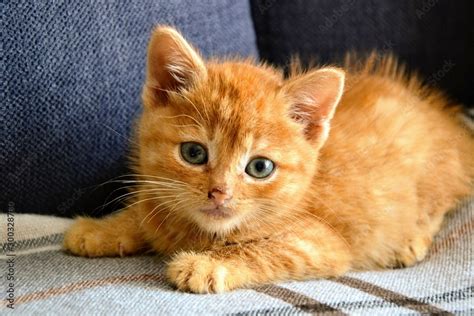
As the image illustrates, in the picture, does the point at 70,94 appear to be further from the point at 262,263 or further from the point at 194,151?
the point at 262,263

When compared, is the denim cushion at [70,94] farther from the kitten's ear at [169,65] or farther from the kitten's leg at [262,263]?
the kitten's leg at [262,263]

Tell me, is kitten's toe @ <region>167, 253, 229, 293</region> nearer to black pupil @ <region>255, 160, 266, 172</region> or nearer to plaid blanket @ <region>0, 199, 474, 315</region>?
plaid blanket @ <region>0, 199, 474, 315</region>

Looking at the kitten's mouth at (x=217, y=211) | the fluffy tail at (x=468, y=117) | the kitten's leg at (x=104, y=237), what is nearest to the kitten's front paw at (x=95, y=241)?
the kitten's leg at (x=104, y=237)

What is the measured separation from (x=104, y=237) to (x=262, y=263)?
0.38 meters

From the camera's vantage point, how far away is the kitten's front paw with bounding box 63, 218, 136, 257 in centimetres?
135

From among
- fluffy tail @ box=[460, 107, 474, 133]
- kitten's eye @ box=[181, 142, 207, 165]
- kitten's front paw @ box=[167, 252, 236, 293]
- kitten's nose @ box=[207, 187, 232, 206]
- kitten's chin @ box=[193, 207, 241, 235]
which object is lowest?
kitten's front paw @ box=[167, 252, 236, 293]

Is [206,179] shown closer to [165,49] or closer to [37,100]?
[165,49]

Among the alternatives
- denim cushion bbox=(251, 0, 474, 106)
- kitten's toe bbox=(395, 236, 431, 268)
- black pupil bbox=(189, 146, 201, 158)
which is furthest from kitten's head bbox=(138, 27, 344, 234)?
denim cushion bbox=(251, 0, 474, 106)

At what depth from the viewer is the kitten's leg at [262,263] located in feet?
3.87

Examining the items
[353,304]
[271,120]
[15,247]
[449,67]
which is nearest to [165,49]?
[271,120]

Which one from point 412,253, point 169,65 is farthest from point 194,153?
point 412,253

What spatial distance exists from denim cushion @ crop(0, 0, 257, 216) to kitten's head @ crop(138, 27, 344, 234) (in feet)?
0.66

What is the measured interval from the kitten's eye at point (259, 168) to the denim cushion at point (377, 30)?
763mm

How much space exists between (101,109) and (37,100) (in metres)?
0.17
